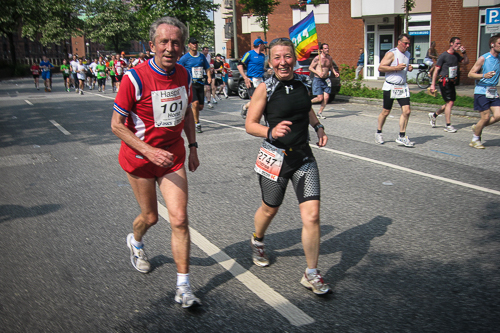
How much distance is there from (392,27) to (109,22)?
75253 mm

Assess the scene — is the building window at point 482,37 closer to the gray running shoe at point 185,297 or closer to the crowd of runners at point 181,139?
the crowd of runners at point 181,139

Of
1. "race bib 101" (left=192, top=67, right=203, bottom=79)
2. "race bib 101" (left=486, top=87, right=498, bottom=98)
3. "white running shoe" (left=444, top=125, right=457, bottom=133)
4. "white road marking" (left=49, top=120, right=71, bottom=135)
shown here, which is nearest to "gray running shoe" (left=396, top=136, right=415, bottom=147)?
"race bib 101" (left=486, top=87, right=498, bottom=98)

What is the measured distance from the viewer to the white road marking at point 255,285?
10.1 feet

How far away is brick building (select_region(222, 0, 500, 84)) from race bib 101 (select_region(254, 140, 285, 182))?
19.8m

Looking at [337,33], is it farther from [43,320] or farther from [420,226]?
[43,320]

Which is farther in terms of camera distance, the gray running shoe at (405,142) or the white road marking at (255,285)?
the gray running shoe at (405,142)

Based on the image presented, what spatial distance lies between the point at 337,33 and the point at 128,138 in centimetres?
2873

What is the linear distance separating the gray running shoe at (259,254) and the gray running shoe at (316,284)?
54cm

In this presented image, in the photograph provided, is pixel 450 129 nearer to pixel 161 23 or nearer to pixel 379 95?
pixel 379 95

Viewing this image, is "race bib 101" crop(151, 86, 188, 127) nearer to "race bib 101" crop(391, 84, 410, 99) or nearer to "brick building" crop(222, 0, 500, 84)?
"race bib 101" crop(391, 84, 410, 99)

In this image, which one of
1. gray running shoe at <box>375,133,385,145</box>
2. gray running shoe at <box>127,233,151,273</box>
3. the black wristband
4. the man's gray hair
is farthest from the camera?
Result: gray running shoe at <box>375,133,385,145</box>

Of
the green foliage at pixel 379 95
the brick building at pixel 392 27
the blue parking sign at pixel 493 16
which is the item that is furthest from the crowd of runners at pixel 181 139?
the brick building at pixel 392 27

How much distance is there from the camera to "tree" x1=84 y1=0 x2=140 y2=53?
8819 cm

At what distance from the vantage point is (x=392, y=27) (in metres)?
26.5
